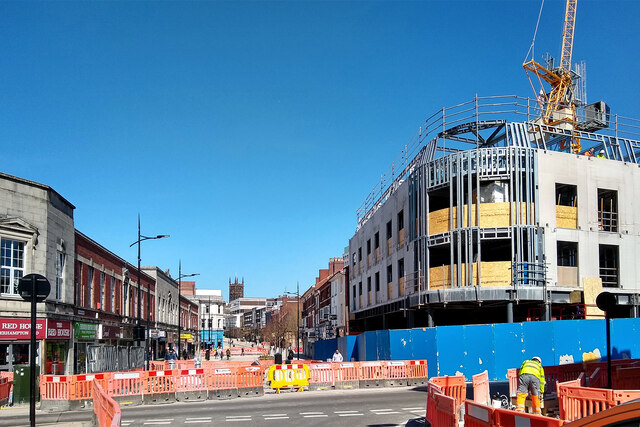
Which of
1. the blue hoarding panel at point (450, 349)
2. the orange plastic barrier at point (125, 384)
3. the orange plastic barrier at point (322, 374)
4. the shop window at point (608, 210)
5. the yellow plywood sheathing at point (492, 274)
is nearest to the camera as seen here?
the orange plastic barrier at point (125, 384)

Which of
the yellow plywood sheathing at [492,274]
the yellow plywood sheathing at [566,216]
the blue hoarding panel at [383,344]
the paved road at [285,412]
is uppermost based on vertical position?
the yellow plywood sheathing at [566,216]

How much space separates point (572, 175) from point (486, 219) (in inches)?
214

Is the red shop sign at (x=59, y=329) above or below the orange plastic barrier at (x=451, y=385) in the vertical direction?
above

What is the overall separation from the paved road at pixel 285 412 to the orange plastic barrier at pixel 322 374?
98.9 inches

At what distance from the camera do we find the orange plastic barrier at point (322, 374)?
27719 mm

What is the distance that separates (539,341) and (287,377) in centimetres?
1028

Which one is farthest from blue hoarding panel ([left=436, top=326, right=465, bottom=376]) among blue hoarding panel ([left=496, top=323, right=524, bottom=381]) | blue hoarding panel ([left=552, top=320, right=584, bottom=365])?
blue hoarding panel ([left=552, top=320, right=584, bottom=365])

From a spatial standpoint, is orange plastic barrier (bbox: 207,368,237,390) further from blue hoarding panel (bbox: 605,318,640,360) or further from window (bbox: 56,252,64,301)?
blue hoarding panel (bbox: 605,318,640,360)

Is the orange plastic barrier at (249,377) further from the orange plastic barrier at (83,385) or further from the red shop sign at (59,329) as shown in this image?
the red shop sign at (59,329)

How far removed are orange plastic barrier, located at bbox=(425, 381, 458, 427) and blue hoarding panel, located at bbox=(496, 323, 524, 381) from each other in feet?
45.4

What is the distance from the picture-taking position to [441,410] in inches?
453

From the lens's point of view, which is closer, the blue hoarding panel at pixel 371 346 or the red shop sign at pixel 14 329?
the red shop sign at pixel 14 329

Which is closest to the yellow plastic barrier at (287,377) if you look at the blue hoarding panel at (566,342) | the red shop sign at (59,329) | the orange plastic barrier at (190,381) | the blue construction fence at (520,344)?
the orange plastic barrier at (190,381)

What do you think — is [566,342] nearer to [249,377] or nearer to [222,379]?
[249,377]
